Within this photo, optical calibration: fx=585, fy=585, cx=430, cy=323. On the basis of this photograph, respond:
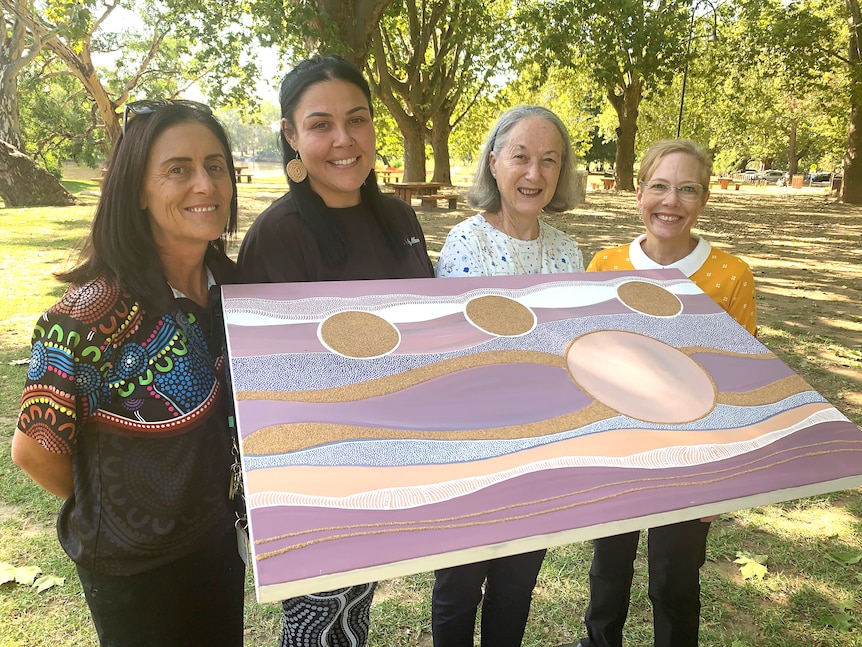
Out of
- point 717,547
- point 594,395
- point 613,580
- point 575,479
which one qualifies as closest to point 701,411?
point 594,395

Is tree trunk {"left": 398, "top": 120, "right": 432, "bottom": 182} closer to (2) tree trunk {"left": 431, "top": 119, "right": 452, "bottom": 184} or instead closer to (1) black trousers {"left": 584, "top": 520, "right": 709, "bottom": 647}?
(2) tree trunk {"left": 431, "top": 119, "right": 452, "bottom": 184}

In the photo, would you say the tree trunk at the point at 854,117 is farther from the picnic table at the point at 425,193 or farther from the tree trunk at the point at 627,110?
the picnic table at the point at 425,193

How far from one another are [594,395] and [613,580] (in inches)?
40.2

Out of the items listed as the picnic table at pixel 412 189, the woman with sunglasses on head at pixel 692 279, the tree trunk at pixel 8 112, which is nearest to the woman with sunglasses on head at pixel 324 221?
the woman with sunglasses on head at pixel 692 279

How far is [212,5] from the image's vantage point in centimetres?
987

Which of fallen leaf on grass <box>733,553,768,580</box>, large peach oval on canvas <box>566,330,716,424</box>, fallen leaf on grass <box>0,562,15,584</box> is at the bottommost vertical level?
fallen leaf on grass <box>733,553,768,580</box>

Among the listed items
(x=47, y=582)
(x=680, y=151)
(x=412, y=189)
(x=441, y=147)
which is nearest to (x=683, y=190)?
(x=680, y=151)

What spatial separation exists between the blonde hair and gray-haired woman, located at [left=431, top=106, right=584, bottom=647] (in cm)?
28

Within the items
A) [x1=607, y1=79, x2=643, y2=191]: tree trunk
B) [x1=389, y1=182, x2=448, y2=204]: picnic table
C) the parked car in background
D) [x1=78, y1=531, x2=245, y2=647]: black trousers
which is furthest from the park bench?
the parked car in background

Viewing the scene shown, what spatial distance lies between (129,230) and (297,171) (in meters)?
0.58

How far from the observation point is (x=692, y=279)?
207 centimetres

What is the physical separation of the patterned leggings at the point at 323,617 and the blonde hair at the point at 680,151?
5.68 ft

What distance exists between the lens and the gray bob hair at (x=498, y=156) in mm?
2082

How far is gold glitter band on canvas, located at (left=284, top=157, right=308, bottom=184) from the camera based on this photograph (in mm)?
1824
